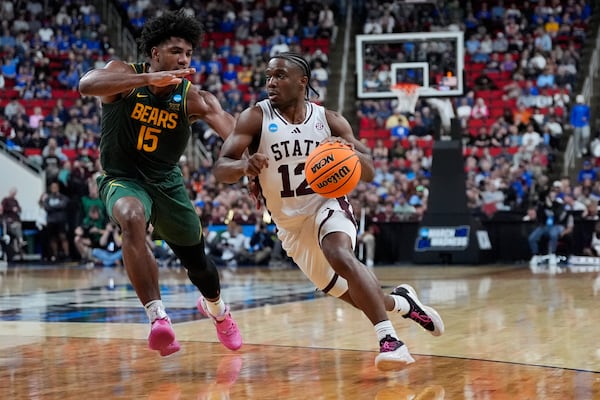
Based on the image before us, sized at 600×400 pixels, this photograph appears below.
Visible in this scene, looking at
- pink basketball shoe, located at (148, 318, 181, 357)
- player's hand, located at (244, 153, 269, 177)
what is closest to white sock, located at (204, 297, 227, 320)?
pink basketball shoe, located at (148, 318, 181, 357)

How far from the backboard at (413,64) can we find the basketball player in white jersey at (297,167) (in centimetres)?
1209

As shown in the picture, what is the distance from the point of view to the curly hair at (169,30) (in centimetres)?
622

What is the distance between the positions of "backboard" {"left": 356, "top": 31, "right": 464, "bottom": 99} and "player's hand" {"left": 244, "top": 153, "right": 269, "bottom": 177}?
502 inches

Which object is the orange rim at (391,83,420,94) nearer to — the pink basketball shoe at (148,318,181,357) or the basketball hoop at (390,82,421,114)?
the basketball hoop at (390,82,421,114)

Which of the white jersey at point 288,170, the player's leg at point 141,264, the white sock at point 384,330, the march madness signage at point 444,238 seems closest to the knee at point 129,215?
the player's leg at point 141,264

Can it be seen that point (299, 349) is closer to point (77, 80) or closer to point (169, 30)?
point (169, 30)

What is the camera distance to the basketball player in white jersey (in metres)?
5.86

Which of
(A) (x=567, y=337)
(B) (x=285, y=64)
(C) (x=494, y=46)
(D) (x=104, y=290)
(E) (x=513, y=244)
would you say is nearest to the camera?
(B) (x=285, y=64)

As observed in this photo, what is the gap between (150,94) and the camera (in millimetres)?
6230

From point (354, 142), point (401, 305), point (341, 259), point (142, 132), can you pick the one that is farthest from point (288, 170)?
point (401, 305)

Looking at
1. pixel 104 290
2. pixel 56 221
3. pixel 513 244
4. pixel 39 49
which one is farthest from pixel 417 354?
pixel 39 49

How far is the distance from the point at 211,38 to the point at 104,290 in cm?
1534

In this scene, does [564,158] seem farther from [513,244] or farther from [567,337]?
[567,337]

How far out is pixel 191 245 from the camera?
6336mm
